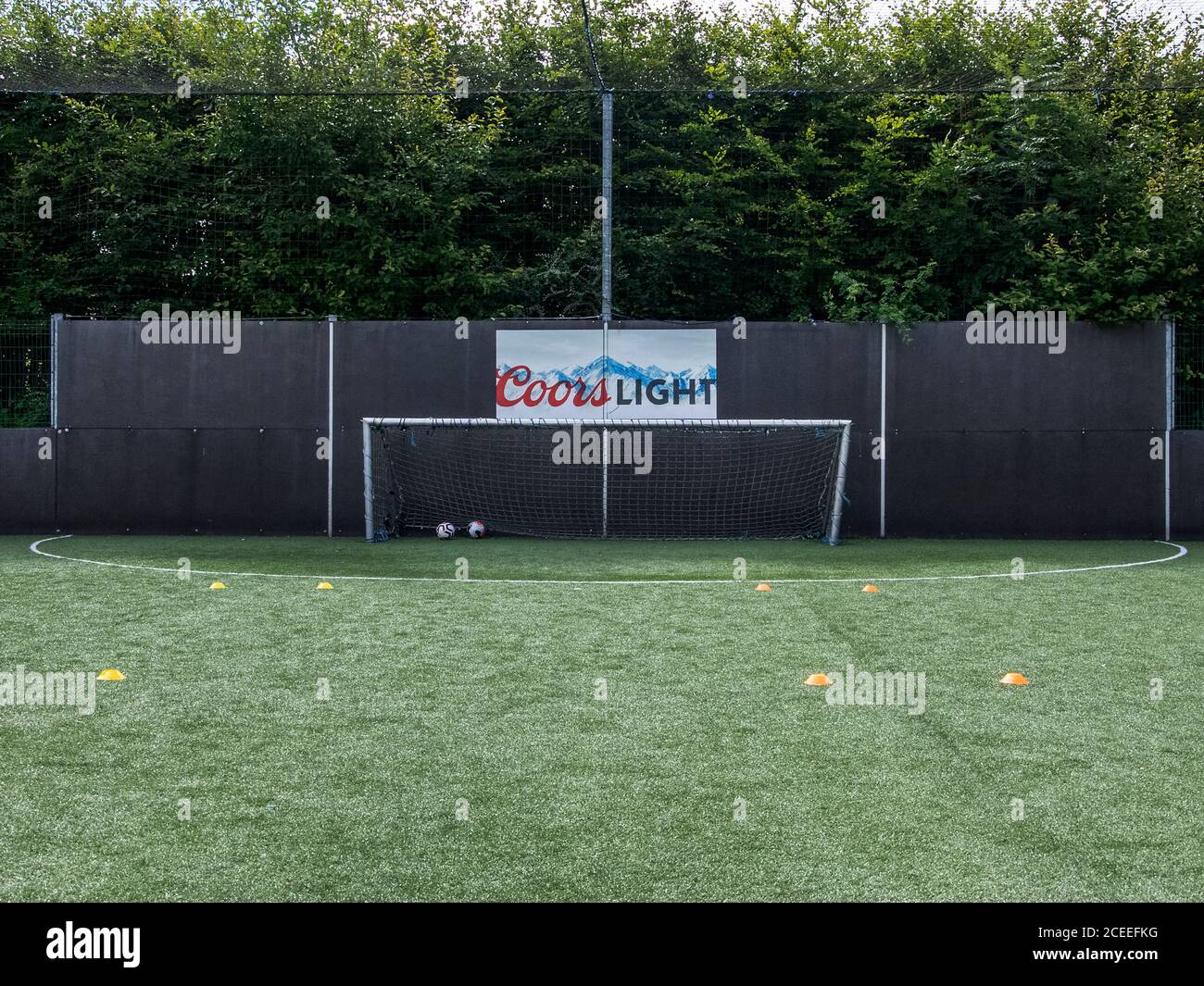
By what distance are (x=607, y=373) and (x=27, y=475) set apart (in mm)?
6309

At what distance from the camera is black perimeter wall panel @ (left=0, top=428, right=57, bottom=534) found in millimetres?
13148

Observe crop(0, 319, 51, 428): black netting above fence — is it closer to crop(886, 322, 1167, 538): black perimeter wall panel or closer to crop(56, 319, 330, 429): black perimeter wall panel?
crop(56, 319, 330, 429): black perimeter wall panel

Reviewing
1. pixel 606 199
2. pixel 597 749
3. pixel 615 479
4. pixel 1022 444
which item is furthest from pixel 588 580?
pixel 1022 444

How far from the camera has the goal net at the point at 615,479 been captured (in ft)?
42.6

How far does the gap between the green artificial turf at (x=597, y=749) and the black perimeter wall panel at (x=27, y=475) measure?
5.78m

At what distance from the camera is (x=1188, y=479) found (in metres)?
13.0

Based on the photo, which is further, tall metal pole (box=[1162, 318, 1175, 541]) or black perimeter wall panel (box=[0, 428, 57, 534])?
black perimeter wall panel (box=[0, 428, 57, 534])

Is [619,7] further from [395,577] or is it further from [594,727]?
[594,727]

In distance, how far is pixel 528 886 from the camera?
9.15 ft

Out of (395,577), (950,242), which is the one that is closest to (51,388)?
(395,577)

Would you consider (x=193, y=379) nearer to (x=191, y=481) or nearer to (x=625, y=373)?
(x=191, y=481)

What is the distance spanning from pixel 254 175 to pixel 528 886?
1345 cm

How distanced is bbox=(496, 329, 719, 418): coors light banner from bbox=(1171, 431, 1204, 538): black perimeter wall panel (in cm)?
491

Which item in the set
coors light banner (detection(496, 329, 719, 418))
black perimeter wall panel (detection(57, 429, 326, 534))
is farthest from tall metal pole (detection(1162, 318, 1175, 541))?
black perimeter wall panel (detection(57, 429, 326, 534))
